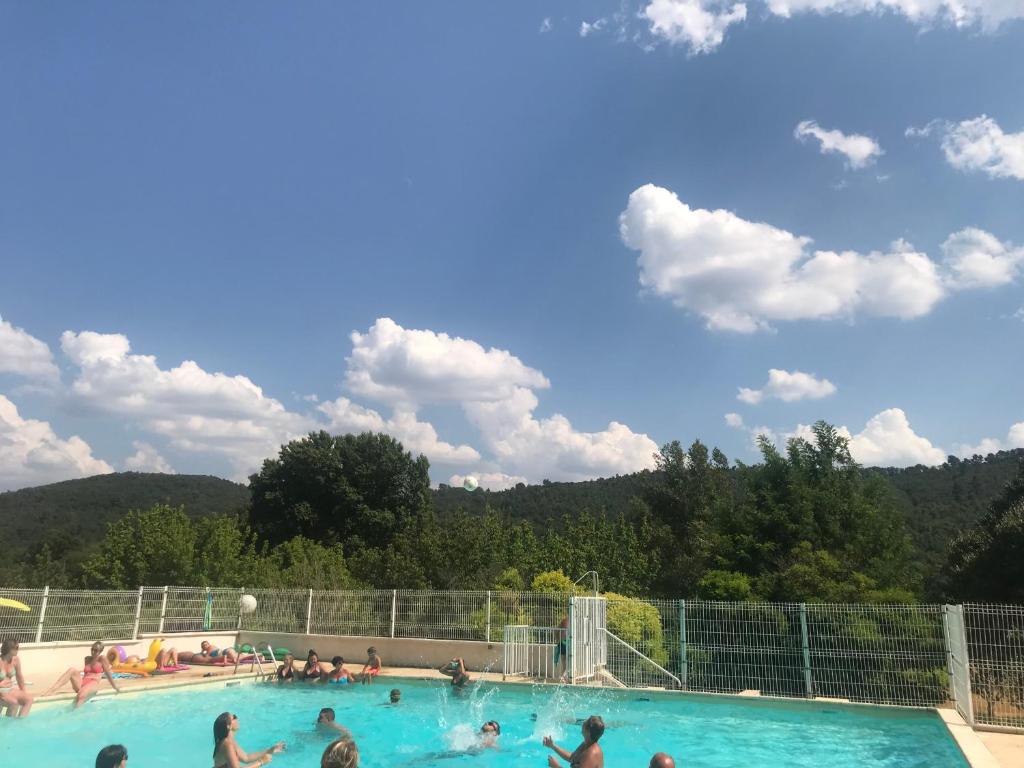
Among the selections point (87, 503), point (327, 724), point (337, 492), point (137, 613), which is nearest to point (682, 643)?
point (327, 724)

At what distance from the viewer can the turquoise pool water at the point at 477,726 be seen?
12.0 meters

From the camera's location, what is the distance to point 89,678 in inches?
578

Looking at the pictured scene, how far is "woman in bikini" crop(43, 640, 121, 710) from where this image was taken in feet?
47.1

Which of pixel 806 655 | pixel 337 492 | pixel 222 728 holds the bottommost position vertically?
pixel 806 655

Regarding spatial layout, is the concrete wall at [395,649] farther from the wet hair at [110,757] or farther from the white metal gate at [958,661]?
the wet hair at [110,757]

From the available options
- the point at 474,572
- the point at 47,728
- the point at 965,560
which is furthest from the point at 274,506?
the point at 965,560

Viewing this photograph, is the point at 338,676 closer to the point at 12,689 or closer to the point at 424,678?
the point at 424,678

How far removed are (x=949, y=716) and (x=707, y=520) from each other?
98.1ft

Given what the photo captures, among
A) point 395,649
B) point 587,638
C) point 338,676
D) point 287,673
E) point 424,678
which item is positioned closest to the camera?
point 587,638

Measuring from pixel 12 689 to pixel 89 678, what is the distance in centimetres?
219

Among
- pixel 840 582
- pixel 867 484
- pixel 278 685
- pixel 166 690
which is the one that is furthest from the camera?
pixel 867 484

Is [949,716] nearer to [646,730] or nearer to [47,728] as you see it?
[646,730]

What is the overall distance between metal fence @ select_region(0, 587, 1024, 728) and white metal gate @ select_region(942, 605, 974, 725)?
51 mm

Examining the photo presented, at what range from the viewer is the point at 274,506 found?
4762 cm
